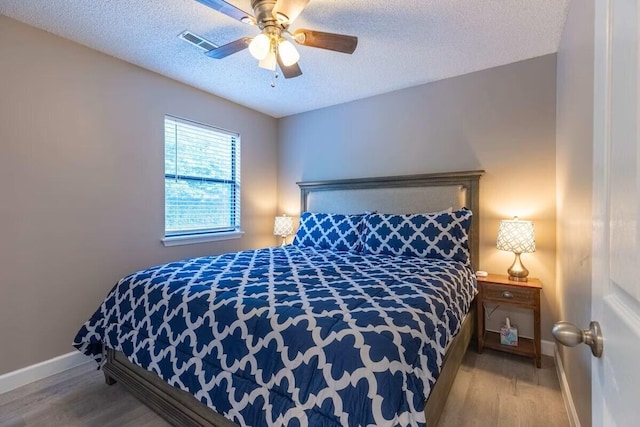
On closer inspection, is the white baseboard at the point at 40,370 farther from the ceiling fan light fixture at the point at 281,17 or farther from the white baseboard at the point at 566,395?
the white baseboard at the point at 566,395

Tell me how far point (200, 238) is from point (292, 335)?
7.97ft

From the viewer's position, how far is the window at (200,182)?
3.09m

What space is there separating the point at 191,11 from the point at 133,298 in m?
1.91

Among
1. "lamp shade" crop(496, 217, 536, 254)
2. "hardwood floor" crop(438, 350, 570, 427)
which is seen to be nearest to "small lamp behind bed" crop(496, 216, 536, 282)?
"lamp shade" crop(496, 217, 536, 254)

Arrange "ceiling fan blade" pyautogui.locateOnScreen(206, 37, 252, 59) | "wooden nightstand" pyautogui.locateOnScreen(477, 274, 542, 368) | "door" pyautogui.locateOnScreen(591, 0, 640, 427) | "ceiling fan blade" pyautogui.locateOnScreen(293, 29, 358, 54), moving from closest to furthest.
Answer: "door" pyautogui.locateOnScreen(591, 0, 640, 427), "ceiling fan blade" pyautogui.locateOnScreen(293, 29, 358, 54), "ceiling fan blade" pyautogui.locateOnScreen(206, 37, 252, 59), "wooden nightstand" pyautogui.locateOnScreen(477, 274, 542, 368)

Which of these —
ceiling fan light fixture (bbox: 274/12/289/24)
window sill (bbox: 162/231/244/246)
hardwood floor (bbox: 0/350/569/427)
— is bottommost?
hardwood floor (bbox: 0/350/569/427)

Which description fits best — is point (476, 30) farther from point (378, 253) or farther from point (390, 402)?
point (390, 402)

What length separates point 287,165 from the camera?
13.8ft

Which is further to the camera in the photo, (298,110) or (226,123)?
(298,110)

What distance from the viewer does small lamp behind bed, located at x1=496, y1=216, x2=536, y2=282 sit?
2355 mm

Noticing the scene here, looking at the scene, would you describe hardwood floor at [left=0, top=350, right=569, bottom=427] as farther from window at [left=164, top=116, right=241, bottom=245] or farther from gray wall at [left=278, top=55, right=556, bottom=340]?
window at [left=164, top=116, right=241, bottom=245]

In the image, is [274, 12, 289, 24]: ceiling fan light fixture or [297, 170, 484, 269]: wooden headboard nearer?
[274, 12, 289, 24]: ceiling fan light fixture

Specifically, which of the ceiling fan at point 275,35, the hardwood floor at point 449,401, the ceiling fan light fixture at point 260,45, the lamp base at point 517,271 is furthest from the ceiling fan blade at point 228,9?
the lamp base at point 517,271

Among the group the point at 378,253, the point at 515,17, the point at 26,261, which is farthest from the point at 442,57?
the point at 26,261
